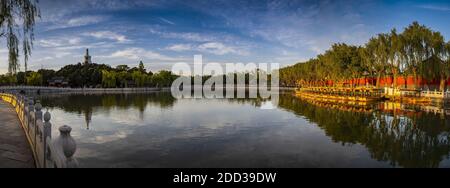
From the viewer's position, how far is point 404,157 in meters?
10.4

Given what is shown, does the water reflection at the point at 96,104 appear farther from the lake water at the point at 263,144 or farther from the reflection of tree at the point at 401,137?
the reflection of tree at the point at 401,137

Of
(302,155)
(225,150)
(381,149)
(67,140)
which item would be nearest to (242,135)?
(225,150)

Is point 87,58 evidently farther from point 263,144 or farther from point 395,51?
point 263,144

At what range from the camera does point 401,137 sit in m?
13.9

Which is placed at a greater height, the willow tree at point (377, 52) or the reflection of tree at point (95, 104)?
the willow tree at point (377, 52)

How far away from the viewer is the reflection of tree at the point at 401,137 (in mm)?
10383

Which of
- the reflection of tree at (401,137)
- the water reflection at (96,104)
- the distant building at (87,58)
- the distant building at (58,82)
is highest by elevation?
the distant building at (87,58)

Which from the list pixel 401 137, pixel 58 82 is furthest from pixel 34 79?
pixel 401 137

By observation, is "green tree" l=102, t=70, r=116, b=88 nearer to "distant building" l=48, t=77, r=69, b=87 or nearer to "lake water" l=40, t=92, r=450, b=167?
"distant building" l=48, t=77, r=69, b=87

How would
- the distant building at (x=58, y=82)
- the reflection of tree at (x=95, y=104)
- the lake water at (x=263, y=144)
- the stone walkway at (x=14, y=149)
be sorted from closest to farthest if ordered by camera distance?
1. the stone walkway at (x=14, y=149)
2. the lake water at (x=263, y=144)
3. the reflection of tree at (x=95, y=104)
4. the distant building at (x=58, y=82)

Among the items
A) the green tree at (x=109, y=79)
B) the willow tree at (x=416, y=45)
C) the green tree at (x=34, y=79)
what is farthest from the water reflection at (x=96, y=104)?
the green tree at (x=34, y=79)

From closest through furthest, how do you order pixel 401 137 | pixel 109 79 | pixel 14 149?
pixel 14 149, pixel 401 137, pixel 109 79

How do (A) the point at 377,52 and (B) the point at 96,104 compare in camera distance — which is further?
(A) the point at 377,52

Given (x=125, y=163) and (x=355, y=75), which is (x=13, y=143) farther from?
(x=355, y=75)
